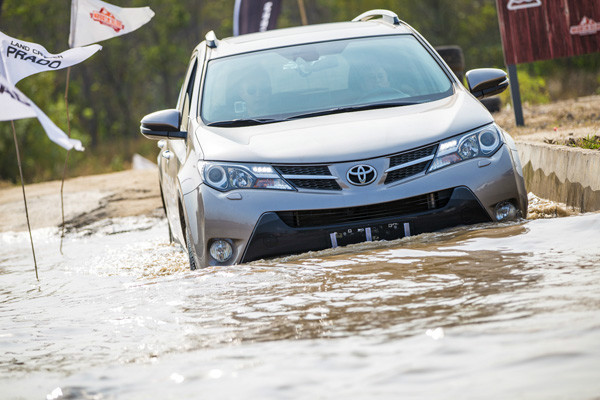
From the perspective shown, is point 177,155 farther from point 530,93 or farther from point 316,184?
point 530,93

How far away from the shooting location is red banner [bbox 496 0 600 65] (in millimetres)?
11883

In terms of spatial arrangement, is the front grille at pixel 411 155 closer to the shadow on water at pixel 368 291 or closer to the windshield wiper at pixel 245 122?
the shadow on water at pixel 368 291

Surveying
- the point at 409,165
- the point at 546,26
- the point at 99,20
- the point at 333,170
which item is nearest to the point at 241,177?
the point at 333,170

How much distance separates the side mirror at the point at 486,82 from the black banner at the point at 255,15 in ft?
39.6

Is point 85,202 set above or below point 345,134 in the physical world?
below

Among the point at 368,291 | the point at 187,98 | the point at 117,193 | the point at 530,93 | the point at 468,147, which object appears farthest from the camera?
the point at 530,93

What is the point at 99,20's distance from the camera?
1091 cm

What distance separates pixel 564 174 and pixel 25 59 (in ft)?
14.1

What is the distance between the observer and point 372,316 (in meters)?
4.29

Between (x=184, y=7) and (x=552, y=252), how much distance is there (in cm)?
4636

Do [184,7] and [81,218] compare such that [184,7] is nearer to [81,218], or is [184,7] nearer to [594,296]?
[81,218]

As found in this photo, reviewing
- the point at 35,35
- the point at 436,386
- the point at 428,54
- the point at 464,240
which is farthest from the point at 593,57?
the point at 35,35

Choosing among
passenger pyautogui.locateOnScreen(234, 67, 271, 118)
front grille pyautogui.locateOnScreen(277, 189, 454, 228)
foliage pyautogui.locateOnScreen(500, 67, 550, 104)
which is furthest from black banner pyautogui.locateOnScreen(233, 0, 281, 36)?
front grille pyautogui.locateOnScreen(277, 189, 454, 228)

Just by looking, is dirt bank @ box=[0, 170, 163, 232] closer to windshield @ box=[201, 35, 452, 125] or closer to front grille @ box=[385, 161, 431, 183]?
windshield @ box=[201, 35, 452, 125]
